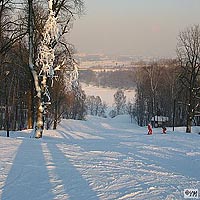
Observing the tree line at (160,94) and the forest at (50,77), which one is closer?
the forest at (50,77)

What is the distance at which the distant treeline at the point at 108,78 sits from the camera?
5910 inches

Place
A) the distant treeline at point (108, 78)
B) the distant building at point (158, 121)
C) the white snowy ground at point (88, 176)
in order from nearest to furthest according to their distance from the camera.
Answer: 1. the white snowy ground at point (88, 176)
2. the distant building at point (158, 121)
3. the distant treeline at point (108, 78)

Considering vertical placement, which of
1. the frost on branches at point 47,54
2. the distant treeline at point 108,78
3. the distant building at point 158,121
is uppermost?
the distant treeline at point 108,78

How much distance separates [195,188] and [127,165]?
327cm

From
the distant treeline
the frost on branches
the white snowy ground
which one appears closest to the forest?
the frost on branches

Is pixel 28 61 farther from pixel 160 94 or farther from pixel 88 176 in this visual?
pixel 160 94

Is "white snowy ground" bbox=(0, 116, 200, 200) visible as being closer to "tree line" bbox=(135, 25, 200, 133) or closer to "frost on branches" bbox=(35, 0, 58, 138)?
"frost on branches" bbox=(35, 0, 58, 138)

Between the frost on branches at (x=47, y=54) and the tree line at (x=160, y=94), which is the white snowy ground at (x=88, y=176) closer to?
the frost on branches at (x=47, y=54)

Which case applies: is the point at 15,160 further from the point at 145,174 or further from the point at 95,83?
the point at 95,83

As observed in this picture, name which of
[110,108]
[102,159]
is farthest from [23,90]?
[110,108]

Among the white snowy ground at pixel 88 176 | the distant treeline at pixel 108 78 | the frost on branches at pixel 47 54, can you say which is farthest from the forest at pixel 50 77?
the distant treeline at pixel 108 78

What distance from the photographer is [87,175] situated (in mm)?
8922

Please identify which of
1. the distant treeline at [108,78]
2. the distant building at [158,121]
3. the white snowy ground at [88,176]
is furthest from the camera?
the distant treeline at [108,78]

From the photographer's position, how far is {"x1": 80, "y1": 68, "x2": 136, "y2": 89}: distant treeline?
150125 millimetres
